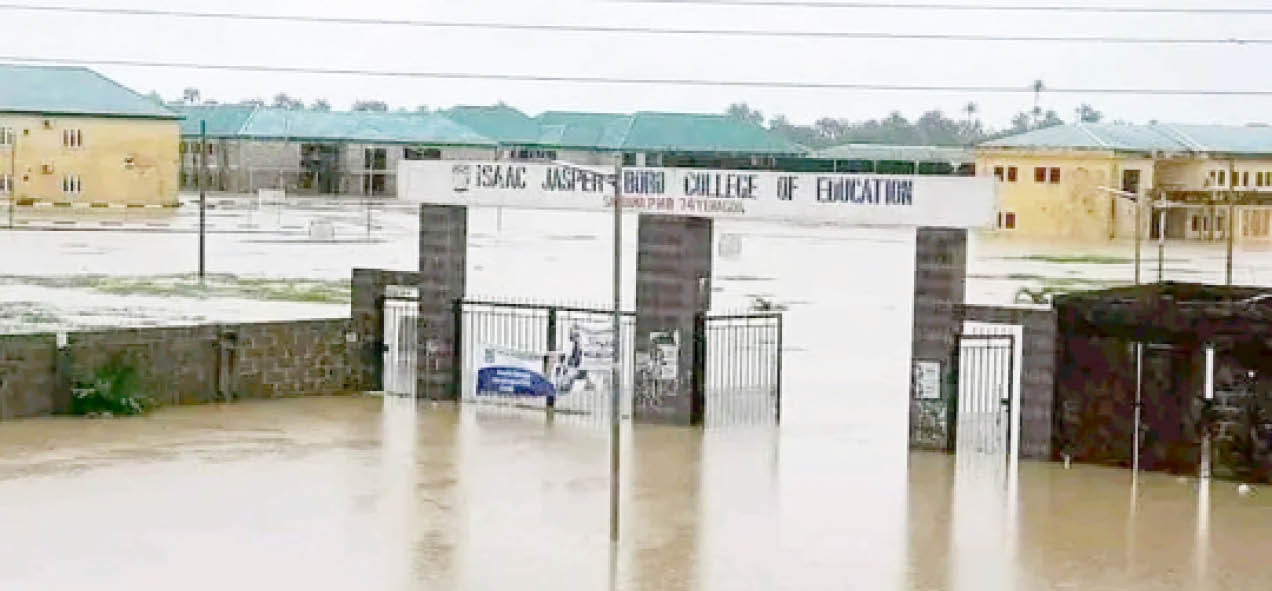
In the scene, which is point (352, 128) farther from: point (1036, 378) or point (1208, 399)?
point (1208, 399)

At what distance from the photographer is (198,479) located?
24766 mm

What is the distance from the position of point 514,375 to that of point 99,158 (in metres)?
57.6

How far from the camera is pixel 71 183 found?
87.2 m

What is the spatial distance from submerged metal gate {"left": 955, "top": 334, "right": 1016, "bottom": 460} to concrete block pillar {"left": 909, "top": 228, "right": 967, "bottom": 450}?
8.8 inches

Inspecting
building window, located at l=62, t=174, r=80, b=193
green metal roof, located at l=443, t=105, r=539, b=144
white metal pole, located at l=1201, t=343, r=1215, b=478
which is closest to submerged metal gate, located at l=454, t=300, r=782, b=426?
white metal pole, located at l=1201, t=343, r=1215, b=478

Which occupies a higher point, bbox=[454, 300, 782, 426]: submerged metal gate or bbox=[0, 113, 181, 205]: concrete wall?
bbox=[0, 113, 181, 205]: concrete wall

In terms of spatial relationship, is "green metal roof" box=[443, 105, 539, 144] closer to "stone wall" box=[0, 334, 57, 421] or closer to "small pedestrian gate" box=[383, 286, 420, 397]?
"small pedestrian gate" box=[383, 286, 420, 397]

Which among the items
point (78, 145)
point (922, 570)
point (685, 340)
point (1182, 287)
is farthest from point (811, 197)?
point (78, 145)

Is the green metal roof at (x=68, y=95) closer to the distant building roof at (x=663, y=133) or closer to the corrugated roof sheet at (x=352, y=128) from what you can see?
the corrugated roof sheet at (x=352, y=128)

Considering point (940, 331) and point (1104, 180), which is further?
point (1104, 180)

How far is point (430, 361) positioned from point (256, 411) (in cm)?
303

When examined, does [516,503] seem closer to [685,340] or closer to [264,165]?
[685,340]

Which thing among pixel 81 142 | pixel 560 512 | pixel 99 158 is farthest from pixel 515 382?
pixel 99 158

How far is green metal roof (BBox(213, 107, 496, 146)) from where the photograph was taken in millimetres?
106938
